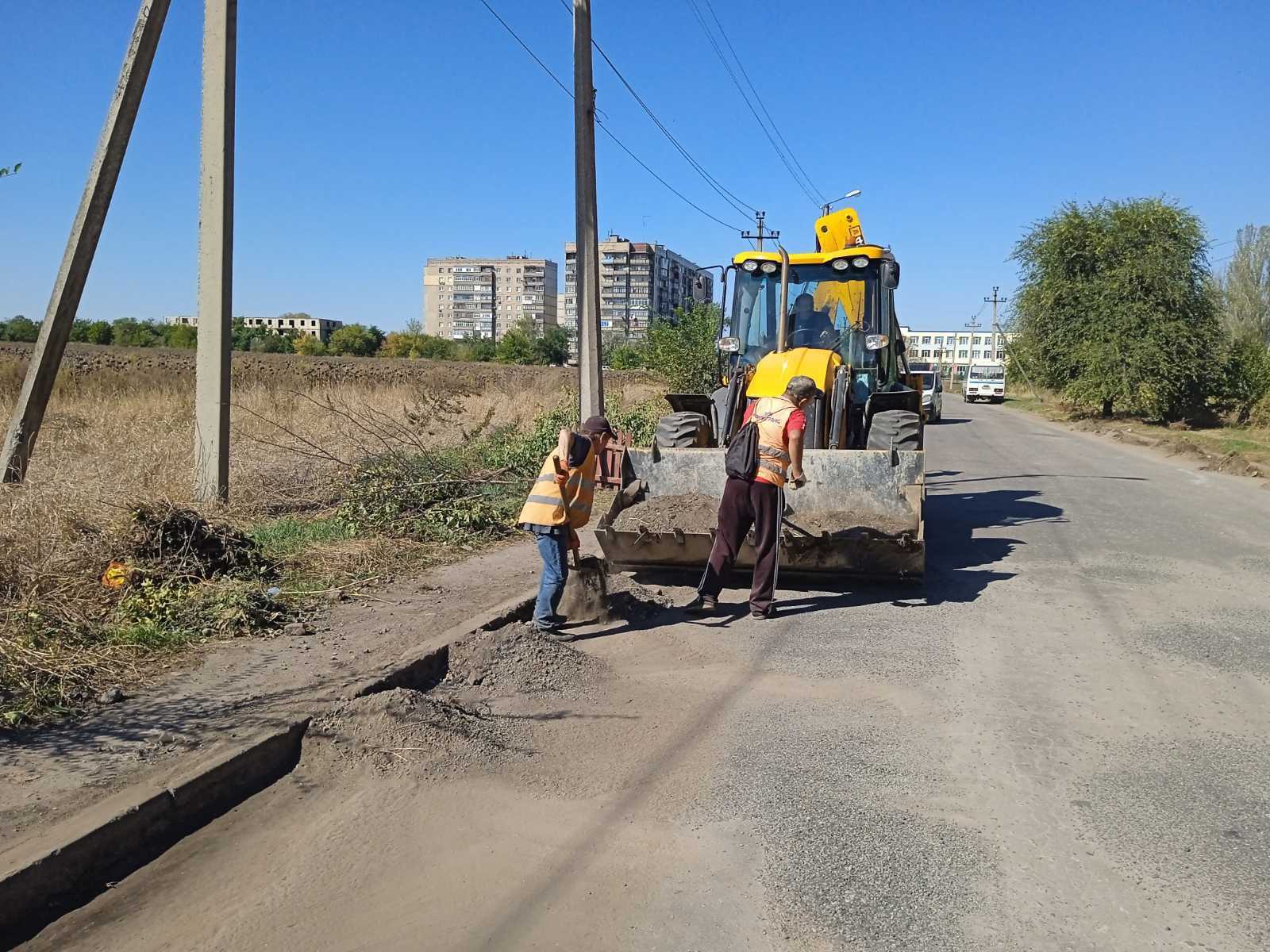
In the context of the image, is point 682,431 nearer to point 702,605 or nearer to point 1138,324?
point 702,605

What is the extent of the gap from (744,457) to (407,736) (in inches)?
139

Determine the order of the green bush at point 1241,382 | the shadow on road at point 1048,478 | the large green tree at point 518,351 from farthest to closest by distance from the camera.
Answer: the large green tree at point 518,351, the green bush at point 1241,382, the shadow on road at point 1048,478

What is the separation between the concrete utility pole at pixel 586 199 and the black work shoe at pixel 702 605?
5.19 meters

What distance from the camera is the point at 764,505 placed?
24.4 ft

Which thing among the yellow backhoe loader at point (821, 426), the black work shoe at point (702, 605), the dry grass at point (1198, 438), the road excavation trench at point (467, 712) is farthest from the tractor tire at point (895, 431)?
the dry grass at point (1198, 438)

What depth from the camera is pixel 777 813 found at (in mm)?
4094

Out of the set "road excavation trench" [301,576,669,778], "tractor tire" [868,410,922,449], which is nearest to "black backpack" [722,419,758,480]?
"road excavation trench" [301,576,669,778]

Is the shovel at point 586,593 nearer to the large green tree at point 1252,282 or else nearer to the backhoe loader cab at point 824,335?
the backhoe loader cab at point 824,335

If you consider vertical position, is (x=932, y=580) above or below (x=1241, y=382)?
below

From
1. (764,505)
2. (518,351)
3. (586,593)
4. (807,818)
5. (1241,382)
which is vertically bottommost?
(807,818)

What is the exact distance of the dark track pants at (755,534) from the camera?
7.44 meters

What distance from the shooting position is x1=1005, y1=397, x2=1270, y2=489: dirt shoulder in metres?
20.1

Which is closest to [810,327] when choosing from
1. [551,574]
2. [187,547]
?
[551,574]

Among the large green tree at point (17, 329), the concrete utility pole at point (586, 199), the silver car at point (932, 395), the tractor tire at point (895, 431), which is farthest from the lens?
→ the large green tree at point (17, 329)
